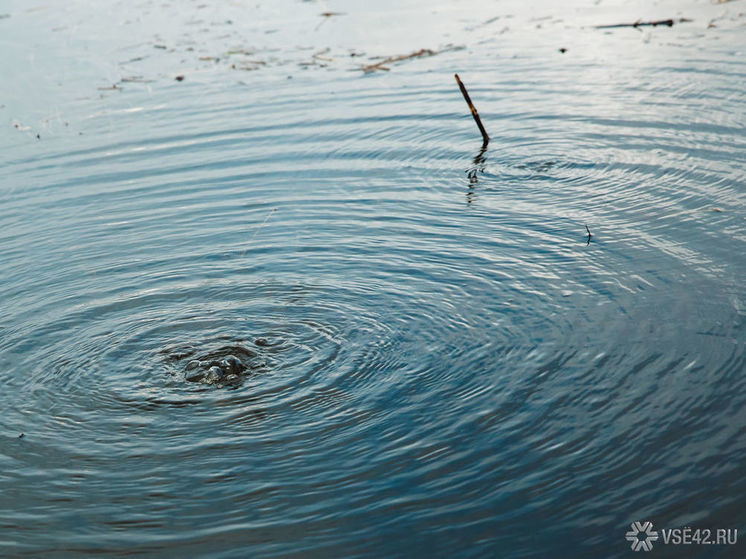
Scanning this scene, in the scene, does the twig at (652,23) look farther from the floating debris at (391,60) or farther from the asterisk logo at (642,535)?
the asterisk logo at (642,535)

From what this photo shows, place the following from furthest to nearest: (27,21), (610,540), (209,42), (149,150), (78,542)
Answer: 1. (27,21)
2. (209,42)
3. (149,150)
4. (78,542)
5. (610,540)

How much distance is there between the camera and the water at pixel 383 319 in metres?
5.21

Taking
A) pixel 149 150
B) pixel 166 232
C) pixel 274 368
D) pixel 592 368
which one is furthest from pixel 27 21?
pixel 592 368

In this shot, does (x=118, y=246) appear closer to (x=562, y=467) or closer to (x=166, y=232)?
(x=166, y=232)

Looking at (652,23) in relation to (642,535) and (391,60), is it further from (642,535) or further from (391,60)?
(642,535)

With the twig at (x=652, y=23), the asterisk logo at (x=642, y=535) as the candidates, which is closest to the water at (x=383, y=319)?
the asterisk logo at (x=642, y=535)

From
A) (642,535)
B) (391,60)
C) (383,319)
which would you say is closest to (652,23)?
(391,60)

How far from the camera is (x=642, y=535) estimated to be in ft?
15.6

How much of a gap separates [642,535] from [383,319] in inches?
127

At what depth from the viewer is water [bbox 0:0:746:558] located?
5.21m

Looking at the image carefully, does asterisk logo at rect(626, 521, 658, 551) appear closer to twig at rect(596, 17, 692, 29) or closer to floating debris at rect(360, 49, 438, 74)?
floating debris at rect(360, 49, 438, 74)

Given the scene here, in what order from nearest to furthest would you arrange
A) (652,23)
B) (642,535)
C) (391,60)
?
(642,535), (391,60), (652,23)

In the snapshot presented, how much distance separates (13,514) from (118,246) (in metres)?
4.87

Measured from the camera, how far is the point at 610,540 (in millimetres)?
4762
